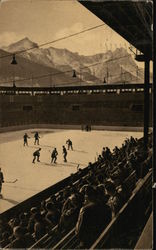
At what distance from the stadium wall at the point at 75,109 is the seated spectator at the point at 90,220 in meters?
20.1

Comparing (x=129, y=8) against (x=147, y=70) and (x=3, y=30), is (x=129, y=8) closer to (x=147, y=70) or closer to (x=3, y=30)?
(x=3, y=30)

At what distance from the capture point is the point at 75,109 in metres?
25.9

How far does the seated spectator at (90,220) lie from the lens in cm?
339

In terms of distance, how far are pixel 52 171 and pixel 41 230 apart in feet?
19.6

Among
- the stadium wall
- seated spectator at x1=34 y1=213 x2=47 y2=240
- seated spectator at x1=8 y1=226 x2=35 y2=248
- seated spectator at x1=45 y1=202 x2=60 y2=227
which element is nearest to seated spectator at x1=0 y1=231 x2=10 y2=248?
seated spectator at x1=8 y1=226 x2=35 y2=248

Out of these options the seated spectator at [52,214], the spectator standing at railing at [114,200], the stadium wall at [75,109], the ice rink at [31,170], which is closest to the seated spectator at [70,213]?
the seated spectator at [52,214]

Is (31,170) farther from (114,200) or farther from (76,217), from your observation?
(114,200)

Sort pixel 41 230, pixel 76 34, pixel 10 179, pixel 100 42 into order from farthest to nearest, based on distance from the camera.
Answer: pixel 10 179 < pixel 100 42 < pixel 76 34 < pixel 41 230

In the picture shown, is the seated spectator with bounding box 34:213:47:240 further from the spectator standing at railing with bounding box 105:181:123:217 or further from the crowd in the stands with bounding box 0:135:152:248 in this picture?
the spectator standing at railing with bounding box 105:181:123:217

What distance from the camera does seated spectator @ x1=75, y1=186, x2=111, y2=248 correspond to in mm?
3389

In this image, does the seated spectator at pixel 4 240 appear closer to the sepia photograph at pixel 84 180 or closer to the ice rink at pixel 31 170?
the sepia photograph at pixel 84 180

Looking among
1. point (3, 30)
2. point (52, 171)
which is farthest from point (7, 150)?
point (3, 30)

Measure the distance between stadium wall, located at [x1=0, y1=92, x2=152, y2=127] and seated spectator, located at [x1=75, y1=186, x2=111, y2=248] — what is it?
65.9 feet

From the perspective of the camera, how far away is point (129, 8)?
453 cm
